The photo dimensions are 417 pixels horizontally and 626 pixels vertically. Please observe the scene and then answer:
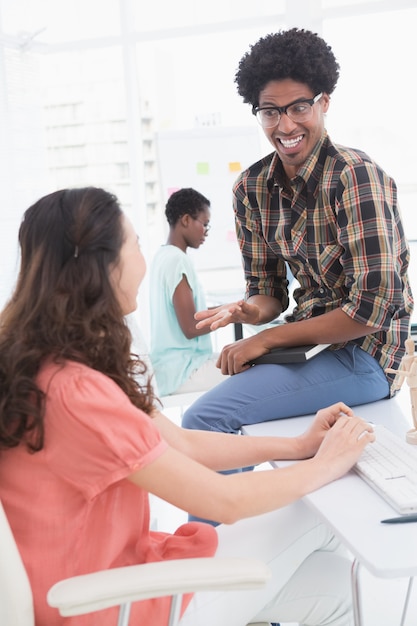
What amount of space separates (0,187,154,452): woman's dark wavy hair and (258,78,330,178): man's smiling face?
832 millimetres

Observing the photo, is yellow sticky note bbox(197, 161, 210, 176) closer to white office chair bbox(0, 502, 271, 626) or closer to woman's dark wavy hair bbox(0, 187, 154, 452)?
woman's dark wavy hair bbox(0, 187, 154, 452)

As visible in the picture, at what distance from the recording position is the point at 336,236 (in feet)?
6.16

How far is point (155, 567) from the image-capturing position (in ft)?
3.22

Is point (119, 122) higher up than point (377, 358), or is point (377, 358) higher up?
point (119, 122)

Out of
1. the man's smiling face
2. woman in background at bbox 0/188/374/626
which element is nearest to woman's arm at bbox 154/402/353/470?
woman in background at bbox 0/188/374/626

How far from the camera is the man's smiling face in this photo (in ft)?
6.19

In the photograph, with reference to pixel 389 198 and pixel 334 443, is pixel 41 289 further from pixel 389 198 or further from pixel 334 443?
pixel 389 198

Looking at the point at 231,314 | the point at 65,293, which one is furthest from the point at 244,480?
the point at 231,314

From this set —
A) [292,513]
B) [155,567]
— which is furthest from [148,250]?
[155,567]

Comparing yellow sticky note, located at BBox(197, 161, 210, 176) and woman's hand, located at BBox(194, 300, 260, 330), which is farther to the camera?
yellow sticky note, located at BBox(197, 161, 210, 176)

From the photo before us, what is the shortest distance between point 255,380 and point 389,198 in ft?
1.87

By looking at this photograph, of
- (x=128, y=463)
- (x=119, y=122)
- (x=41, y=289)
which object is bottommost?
(x=128, y=463)

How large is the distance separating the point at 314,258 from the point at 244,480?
0.87 meters

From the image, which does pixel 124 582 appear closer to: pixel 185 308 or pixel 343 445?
pixel 343 445
